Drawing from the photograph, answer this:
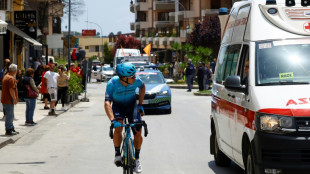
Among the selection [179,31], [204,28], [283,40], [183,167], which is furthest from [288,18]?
[179,31]

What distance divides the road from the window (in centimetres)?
145

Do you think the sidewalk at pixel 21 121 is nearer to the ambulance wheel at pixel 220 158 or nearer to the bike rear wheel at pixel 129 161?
the ambulance wheel at pixel 220 158

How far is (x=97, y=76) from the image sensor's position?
68.2 m

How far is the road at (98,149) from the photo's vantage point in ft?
38.9

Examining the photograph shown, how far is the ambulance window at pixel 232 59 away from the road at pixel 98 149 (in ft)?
5.14

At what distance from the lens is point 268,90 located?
858cm

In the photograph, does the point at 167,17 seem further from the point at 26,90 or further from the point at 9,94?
the point at 9,94

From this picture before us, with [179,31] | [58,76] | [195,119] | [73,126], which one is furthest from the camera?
[179,31]

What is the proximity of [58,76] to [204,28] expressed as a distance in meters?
48.1

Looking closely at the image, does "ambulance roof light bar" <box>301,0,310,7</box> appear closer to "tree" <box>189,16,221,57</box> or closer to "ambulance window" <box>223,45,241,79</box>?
"ambulance window" <box>223,45,241,79</box>

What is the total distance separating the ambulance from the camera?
8.11 m

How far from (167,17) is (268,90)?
97.4m

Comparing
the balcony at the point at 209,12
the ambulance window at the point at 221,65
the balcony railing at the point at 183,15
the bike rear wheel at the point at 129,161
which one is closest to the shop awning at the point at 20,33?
the ambulance window at the point at 221,65

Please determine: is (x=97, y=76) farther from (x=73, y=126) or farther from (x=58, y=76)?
(x=73, y=126)
